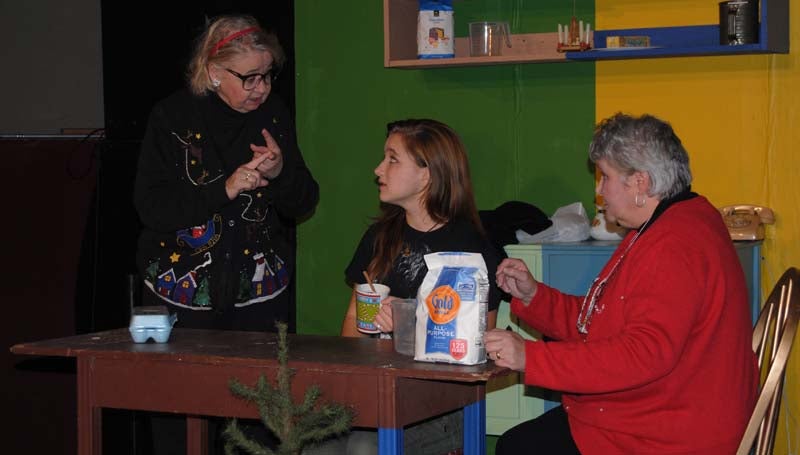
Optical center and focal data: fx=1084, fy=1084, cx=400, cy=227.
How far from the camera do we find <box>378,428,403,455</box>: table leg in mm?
2273

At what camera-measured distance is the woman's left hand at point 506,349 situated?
2.22 m

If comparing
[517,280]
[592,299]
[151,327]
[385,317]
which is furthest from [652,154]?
[151,327]

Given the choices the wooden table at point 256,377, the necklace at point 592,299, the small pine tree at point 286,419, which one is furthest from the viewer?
the necklace at point 592,299

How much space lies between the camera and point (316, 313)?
474 centimetres

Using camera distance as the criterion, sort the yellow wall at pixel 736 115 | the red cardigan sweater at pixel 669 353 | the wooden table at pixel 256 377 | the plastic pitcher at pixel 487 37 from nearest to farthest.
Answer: the red cardigan sweater at pixel 669 353
the wooden table at pixel 256 377
the yellow wall at pixel 736 115
the plastic pitcher at pixel 487 37

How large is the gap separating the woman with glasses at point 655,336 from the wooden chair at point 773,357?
0.06 m

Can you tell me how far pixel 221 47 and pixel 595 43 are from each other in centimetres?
159

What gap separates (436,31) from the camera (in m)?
4.25

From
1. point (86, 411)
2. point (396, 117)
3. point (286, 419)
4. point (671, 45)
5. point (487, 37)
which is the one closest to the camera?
point (286, 419)

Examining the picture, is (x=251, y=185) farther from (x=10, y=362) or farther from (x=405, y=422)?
(x=10, y=362)

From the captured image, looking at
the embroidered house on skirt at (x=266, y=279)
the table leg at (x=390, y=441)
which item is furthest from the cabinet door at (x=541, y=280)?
the table leg at (x=390, y=441)

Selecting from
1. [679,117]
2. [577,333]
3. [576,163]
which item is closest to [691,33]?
[679,117]

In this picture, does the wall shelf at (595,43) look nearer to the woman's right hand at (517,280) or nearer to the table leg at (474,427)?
the woman's right hand at (517,280)

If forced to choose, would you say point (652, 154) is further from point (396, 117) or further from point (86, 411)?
point (396, 117)
